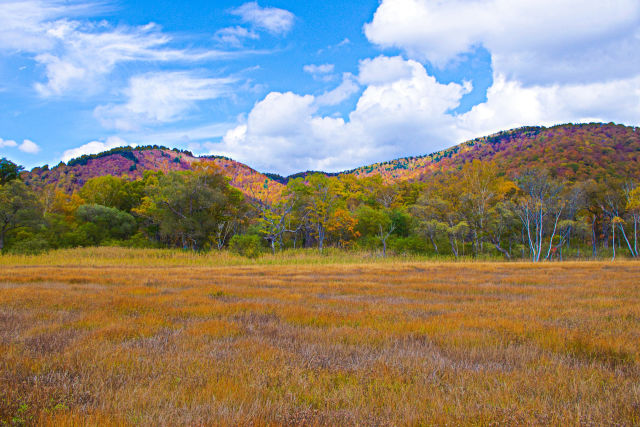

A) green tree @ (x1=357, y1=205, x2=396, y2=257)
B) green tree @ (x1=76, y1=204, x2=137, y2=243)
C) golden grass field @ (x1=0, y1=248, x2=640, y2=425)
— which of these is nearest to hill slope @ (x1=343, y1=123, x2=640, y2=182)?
green tree @ (x1=357, y1=205, x2=396, y2=257)

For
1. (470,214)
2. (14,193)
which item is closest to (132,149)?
(14,193)

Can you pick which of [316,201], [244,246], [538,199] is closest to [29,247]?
[244,246]

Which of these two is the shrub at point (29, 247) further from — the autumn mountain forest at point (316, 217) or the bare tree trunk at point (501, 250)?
the bare tree trunk at point (501, 250)

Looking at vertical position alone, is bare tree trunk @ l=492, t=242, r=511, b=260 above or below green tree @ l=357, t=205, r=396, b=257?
below

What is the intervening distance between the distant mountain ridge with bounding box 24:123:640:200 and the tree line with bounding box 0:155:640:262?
7.20m

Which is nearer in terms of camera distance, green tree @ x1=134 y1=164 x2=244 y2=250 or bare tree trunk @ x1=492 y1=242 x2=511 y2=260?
green tree @ x1=134 y1=164 x2=244 y2=250

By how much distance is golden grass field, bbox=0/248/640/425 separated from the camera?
3193mm

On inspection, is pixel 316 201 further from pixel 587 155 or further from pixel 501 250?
pixel 587 155

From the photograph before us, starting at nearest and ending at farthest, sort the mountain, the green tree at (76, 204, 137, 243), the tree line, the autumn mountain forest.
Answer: the tree line
the autumn mountain forest
the green tree at (76, 204, 137, 243)
the mountain

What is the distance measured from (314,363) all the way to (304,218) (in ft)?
144

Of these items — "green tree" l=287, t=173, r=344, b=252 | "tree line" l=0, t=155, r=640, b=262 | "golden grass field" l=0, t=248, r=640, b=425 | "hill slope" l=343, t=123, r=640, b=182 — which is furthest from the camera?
"hill slope" l=343, t=123, r=640, b=182

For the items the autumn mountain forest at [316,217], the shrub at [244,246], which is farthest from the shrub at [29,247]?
the shrub at [244,246]

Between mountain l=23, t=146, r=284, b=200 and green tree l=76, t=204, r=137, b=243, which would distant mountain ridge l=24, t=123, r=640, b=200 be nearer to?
mountain l=23, t=146, r=284, b=200

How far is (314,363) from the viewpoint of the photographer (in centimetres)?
464
